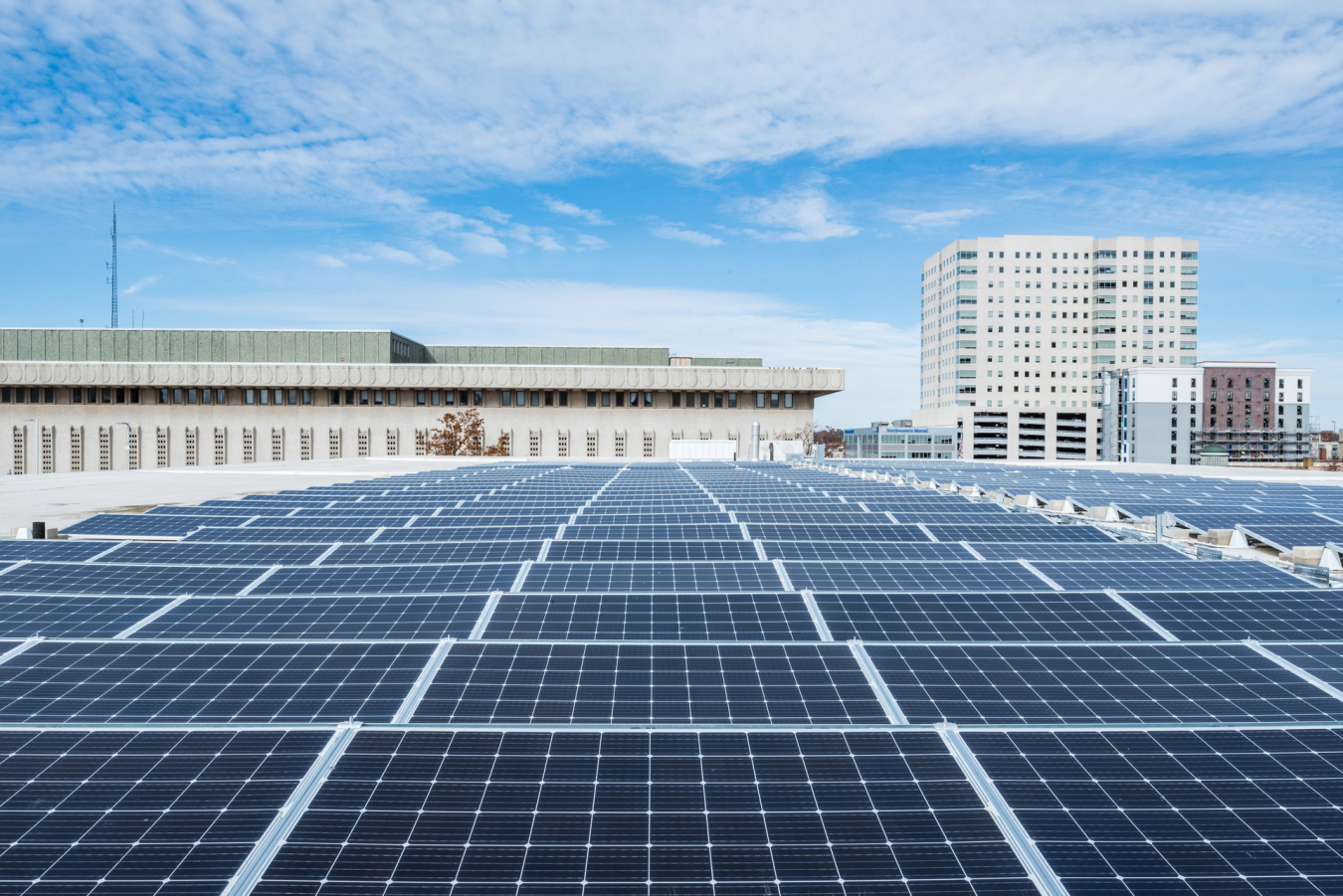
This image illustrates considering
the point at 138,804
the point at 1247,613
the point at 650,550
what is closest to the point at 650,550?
the point at 650,550

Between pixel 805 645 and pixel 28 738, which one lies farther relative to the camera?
pixel 805 645

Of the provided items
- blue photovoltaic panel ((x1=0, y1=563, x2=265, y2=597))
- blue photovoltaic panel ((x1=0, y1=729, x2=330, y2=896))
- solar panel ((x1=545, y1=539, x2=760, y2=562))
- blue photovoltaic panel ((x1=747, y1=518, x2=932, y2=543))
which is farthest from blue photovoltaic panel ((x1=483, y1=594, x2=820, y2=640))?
blue photovoltaic panel ((x1=747, y1=518, x2=932, y2=543))

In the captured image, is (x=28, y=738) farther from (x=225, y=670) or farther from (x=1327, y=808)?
(x=1327, y=808)

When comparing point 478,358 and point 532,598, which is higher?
point 478,358

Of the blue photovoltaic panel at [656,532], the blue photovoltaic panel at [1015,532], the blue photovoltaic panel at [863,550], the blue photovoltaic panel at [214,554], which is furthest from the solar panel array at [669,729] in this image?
the blue photovoltaic panel at [656,532]

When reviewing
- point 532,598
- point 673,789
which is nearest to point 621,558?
point 532,598

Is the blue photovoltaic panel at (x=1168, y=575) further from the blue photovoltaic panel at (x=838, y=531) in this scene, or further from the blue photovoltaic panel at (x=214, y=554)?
the blue photovoltaic panel at (x=838, y=531)

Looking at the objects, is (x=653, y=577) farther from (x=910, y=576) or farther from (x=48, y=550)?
(x=48, y=550)

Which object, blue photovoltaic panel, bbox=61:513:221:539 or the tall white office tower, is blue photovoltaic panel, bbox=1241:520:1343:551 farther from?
the tall white office tower
